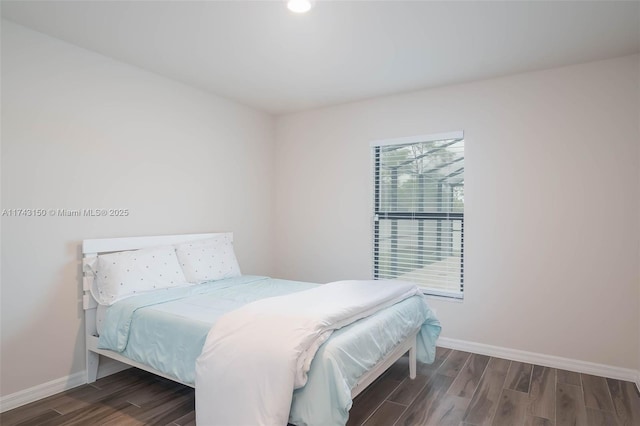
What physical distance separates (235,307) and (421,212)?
7.06 ft

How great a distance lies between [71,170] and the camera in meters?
2.89

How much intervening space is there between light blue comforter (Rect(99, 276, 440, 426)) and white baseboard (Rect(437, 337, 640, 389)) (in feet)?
2.29

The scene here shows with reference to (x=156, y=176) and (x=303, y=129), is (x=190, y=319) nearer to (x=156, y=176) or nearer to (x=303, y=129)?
(x=156, y=176)

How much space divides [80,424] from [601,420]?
3.15 m

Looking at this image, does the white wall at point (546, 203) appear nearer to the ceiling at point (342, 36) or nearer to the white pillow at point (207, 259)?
the ceiling at point (342, 36)

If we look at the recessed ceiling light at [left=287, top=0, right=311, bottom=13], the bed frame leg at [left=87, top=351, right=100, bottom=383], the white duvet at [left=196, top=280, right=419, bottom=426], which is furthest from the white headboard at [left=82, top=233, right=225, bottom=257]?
the recessed ceiling light at [left=287, top=0, right=311, bottom=13]

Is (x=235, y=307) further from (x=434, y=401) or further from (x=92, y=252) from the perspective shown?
(x=434, y=401)

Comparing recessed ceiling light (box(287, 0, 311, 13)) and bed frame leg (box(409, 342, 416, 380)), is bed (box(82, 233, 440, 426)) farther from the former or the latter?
recessed ceiling light (box(287, 0, 311, 13))

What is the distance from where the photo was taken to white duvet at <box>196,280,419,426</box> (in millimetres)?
1802

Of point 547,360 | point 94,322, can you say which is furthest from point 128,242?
point 547,360

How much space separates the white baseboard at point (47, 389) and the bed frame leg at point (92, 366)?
0.03 metres

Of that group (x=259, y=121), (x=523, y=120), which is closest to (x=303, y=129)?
(x=259, y=121)

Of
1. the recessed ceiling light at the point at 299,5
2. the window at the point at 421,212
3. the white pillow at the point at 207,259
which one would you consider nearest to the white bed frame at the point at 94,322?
the white pillow at the point at 207,259

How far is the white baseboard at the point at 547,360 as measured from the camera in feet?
9.86
